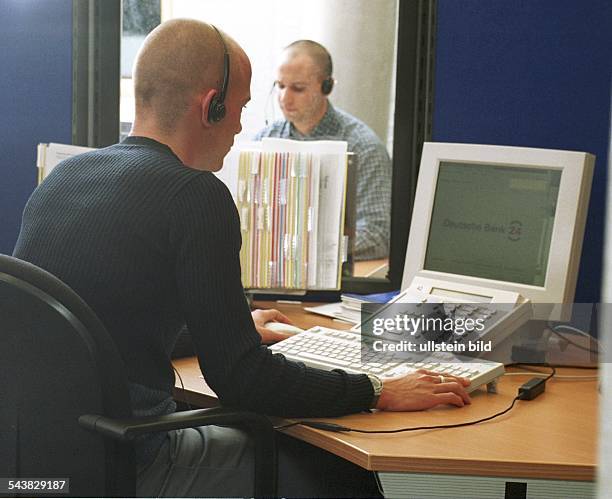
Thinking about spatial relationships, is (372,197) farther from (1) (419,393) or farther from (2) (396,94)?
(1) (419,393)

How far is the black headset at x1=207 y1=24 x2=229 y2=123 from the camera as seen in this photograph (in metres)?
1.64

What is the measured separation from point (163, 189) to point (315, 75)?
137cm

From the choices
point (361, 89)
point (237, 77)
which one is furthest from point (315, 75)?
point (237, 77)

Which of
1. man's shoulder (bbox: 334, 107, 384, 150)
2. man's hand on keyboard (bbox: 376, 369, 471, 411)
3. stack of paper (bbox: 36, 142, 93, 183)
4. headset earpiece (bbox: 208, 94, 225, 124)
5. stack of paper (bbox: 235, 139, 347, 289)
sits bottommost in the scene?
man's hand on keyboard (bbox: 376, 369, 471, 411)

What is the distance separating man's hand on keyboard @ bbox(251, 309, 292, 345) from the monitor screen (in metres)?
0.35

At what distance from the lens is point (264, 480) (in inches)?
59.9

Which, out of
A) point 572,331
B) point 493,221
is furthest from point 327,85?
point 572,331

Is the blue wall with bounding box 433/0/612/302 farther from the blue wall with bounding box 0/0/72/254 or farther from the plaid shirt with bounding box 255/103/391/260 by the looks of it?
the blue wall with bounding box 0/0/72/254

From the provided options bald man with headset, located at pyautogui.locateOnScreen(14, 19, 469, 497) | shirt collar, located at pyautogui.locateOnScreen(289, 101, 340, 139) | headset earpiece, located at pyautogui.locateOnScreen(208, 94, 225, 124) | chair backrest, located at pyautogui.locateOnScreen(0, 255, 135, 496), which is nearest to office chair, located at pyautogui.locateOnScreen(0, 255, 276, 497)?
chair backrest, located at pyautogui.locateOnScreen(0, 255, 135, 496)

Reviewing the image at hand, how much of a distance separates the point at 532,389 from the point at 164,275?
696mm

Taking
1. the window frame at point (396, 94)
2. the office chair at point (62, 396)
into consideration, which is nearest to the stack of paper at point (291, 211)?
the window frame at point (396, 94)

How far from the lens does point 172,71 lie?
1621 mm

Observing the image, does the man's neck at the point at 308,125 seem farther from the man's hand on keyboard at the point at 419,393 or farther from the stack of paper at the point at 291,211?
the man's hand on keyboard at the point at 419,393

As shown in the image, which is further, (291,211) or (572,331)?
(291,211)
